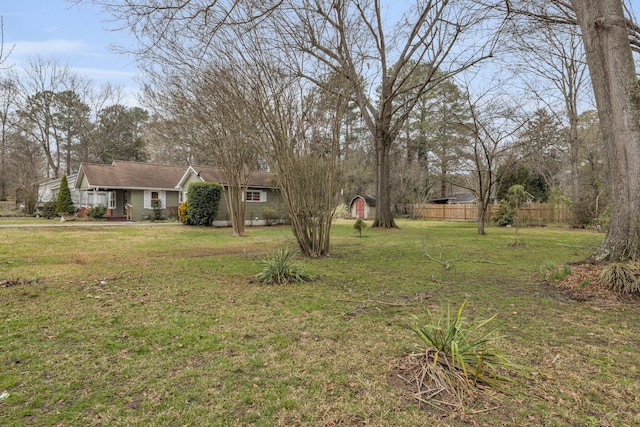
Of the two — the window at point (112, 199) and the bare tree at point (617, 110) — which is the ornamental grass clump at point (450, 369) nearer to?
the bare tree at point (617, 110)

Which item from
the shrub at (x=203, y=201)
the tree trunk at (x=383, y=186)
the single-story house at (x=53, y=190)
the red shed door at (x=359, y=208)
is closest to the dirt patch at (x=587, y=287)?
the tree trunk at (x=383, y=186)

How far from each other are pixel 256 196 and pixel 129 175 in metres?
9.43

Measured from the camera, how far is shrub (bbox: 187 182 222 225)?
58.4ft

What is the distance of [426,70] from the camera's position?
14289mm

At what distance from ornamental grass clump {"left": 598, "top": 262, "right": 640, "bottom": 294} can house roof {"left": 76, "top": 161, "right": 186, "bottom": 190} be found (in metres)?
23.2

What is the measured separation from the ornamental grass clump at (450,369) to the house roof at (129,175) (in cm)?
2342

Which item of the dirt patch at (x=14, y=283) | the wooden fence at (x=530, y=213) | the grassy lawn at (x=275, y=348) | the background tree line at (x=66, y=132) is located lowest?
the grassy lawn at (x=275, y=348)

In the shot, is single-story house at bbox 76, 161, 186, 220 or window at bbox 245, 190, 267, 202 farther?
single-story house at bbox 76, 161, 186, 220

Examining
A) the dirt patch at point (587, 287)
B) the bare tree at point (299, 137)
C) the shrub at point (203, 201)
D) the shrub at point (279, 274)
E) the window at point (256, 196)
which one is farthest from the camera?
the window at point (256, 196)

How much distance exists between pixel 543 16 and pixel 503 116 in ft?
19.5

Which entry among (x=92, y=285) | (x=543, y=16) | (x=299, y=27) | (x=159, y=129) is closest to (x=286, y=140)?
(x=299, y=27)

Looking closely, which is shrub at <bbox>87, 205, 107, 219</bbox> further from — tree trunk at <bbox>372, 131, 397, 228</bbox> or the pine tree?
tree trunk at <bbox>372, 131, 397, 228</bbox>

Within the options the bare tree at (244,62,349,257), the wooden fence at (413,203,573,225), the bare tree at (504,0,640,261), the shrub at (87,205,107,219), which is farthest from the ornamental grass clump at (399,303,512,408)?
the shrub at (87,205,107,219)

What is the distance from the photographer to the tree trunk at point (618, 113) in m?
5.37
